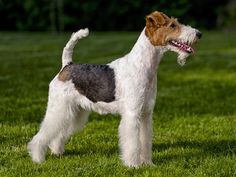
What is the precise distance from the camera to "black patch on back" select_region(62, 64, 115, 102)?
20.7 ft

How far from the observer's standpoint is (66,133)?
6.79 m

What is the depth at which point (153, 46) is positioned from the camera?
6.13 meters

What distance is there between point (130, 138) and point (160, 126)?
2612 millimetres

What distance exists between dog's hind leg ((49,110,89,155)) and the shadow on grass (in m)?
0.94

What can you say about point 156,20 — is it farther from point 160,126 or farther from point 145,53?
point 160,126

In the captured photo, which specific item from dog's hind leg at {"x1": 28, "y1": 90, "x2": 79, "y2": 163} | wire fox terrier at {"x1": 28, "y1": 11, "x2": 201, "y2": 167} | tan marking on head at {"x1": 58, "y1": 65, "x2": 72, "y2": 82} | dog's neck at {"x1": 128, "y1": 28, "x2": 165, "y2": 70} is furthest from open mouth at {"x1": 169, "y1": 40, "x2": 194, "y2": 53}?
dog's hind leg at {"x1": 28, "y1": 90, "x2": 79, "y2": 163}

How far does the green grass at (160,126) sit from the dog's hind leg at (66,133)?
0.10 metres

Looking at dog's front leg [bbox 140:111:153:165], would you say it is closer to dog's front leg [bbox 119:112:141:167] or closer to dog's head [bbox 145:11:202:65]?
dog's front leg [bbox 119:112:141:167]

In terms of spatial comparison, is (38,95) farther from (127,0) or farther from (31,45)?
(127,0)

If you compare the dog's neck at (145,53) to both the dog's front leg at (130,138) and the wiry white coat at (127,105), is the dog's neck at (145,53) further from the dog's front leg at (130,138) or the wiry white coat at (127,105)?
the dog's front leg at (130,138)

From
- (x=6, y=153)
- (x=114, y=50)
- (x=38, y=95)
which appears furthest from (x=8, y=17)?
(x=6, y=153)

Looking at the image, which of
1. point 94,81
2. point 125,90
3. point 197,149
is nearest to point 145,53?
point 125,90

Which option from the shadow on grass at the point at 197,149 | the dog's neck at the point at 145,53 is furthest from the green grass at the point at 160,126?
the dog's neck at the point at 145,53

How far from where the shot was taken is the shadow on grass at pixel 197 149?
22.4ft
